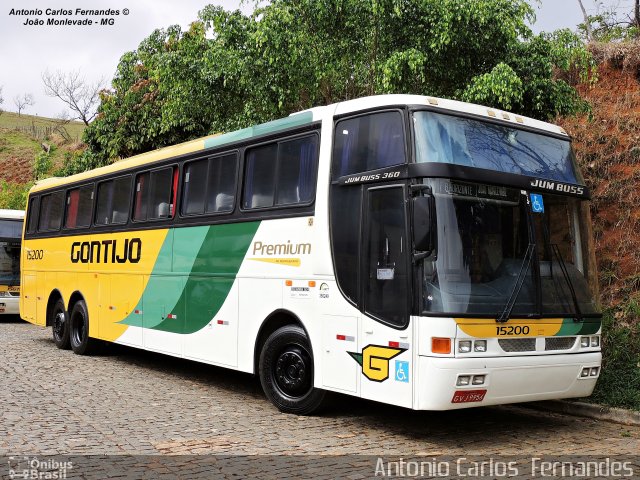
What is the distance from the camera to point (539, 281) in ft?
23.9

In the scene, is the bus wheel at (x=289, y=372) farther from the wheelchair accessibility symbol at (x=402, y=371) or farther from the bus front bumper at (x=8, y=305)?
the bus front bumper at (x=8, y=305)

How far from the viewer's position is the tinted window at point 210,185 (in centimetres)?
970

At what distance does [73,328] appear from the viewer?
14367mm

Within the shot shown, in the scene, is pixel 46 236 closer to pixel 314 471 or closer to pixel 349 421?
pixel 349 421

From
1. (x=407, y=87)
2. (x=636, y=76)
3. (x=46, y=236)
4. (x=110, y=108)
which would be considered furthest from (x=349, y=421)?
(x=110, y=108)

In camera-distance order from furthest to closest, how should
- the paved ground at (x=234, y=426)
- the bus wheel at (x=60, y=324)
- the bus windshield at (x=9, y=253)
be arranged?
1. the bus windshield at (x=9, y=253)
2. the bus wheel at (x=60, y=324)
3. the paved ground at (x=234, y=426)

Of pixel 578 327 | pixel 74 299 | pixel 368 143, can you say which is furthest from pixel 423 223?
pixel 74 299

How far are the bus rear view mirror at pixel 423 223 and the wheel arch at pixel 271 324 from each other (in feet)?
7.23

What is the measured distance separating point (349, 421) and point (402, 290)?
2004mm

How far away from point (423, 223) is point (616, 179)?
831cm

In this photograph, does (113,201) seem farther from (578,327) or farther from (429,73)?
(578,327)

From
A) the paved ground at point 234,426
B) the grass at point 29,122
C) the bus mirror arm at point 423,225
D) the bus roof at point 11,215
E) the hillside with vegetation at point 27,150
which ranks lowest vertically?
the paved ground at point 234,426

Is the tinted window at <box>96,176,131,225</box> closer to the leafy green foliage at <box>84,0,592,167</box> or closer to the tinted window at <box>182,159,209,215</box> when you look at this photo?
the tinted window at <box>182,159,209,215</box>

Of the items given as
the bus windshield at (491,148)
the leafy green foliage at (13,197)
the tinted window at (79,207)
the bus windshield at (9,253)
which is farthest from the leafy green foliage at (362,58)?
the leafy green foliage at (13,197)
